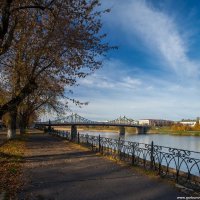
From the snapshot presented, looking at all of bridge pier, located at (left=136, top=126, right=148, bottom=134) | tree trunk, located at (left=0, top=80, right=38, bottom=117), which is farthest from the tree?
bridge pier, located at (left=136, top=126, right=148, bottom=134)

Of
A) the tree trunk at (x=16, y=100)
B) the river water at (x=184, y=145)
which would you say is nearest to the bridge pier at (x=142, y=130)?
the river water at (x=184, y=145)

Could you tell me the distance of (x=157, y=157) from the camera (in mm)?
11742

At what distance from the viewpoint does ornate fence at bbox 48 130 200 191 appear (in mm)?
9820

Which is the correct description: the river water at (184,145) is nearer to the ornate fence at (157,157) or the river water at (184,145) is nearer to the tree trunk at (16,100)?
the ornate fence at (157,157)

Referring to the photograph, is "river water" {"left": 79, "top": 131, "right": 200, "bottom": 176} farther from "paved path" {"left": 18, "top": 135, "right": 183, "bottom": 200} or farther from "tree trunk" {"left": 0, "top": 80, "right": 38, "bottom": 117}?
"tree trunk" {"left": 0, "top": 80, "right": 38, "bottom": 117}

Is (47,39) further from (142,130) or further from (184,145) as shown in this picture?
(142,130)

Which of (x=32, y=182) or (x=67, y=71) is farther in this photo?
(x=67, y=71)

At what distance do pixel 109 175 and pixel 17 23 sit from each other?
24.5 ft

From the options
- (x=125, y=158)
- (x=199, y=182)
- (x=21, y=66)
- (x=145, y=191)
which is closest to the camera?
(x=145, y=191)

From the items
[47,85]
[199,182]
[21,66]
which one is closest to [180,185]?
[199,182]

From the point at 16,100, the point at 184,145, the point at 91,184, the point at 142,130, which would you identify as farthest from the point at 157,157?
the point at 142,130

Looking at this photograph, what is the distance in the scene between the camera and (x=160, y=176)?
10250mm

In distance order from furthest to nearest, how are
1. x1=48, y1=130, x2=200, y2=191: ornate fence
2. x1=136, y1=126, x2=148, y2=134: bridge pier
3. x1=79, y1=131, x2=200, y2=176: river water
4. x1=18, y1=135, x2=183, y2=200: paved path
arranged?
1. x1=136, y1=126, x2=148, y2=134: bridge pier
2. x1=79, y1=131, x2=200, y2=176: river water
3. x1=48, y1=130, x2=200, y2=191: ornate fence
4. x1=18, y1=135, x2=183, y2=200: paved path

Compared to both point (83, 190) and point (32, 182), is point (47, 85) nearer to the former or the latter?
point (32, 182)
